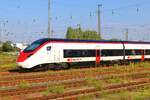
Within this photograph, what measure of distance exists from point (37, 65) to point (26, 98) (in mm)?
11828

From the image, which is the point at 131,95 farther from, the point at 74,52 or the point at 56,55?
the point at 74,52

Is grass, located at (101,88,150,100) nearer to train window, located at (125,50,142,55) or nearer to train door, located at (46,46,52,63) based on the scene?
train door, located at (46,46,52,63)

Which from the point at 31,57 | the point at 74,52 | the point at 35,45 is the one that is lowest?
the point at 31,57

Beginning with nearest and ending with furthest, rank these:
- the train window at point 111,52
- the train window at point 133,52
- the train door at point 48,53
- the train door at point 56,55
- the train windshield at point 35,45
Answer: the train windshield at point 35,45 → the train door at point 48,53 → the train door at point 56,55 → the train window at point 111,52 → the train window at point 133,52

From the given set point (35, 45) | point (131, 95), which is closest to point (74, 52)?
point (35, 45)

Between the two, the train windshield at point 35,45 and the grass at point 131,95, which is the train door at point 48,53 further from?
the grass at point 131,95

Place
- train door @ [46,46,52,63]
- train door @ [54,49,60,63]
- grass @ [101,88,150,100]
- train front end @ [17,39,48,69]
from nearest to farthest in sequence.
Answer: grass @ [101,88,150,100] < train front end @ [17,39,48,69] < train door @ [46,46,52,63] < train door @ [54,49,60,63]

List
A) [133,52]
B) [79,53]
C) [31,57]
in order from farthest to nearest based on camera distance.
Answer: [133,52]
[79,53]
[31,57]

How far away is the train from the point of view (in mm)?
24450

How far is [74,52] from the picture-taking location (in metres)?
27.4

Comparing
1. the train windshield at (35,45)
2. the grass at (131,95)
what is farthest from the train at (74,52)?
the grass at (131,95)

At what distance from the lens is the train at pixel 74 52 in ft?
80.2

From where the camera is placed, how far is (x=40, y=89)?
15.2 metres

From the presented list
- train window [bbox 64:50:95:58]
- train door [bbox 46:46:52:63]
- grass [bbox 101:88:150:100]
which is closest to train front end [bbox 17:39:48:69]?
train door [bbox 46:46:52:63]
